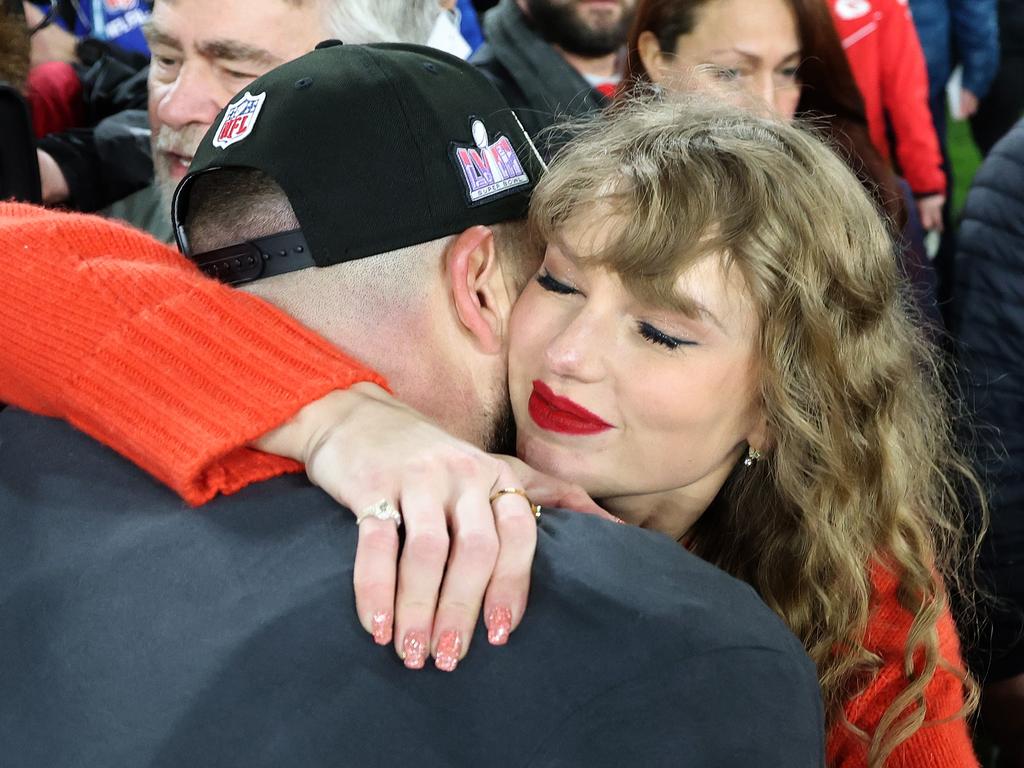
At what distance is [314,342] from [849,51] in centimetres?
276

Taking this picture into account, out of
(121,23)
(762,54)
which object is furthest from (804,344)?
(121,23)

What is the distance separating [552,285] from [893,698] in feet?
2.32

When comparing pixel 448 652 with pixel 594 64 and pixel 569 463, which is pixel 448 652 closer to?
pixel 569 463

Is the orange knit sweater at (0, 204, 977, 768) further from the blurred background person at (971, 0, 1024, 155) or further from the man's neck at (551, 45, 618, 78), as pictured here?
the blurred background person at (971, 0, 1024, 155)

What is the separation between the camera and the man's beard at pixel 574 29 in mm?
2979

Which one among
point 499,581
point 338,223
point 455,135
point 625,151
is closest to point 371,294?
point 338,223

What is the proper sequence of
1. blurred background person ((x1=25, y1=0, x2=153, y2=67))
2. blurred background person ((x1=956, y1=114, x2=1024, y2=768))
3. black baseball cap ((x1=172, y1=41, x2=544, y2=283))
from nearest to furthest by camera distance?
black baseball cap ((x1=172, y1=41, x2=544, y2=283)), blurred background person ((x1=956, y1=114, x2=1024, y2=768)), blurred background person ((x1=25, y1=0, x2=153, y2=67))

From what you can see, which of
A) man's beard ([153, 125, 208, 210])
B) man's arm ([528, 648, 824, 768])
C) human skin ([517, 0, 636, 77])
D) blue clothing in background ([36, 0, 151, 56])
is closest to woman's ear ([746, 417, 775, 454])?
man's arm ([528, 648, 824, 768])

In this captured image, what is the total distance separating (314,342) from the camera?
1.25 m

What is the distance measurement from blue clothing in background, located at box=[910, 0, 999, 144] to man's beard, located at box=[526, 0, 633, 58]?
1.60 m

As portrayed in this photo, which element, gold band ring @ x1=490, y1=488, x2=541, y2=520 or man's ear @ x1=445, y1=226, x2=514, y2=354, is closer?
gold band ring @ x1=490, y1=488, x2=541, y2=520

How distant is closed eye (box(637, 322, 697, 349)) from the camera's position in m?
1.46

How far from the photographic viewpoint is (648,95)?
2.07 meters

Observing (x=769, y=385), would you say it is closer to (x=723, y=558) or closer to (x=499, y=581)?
(x=723, y=558)
